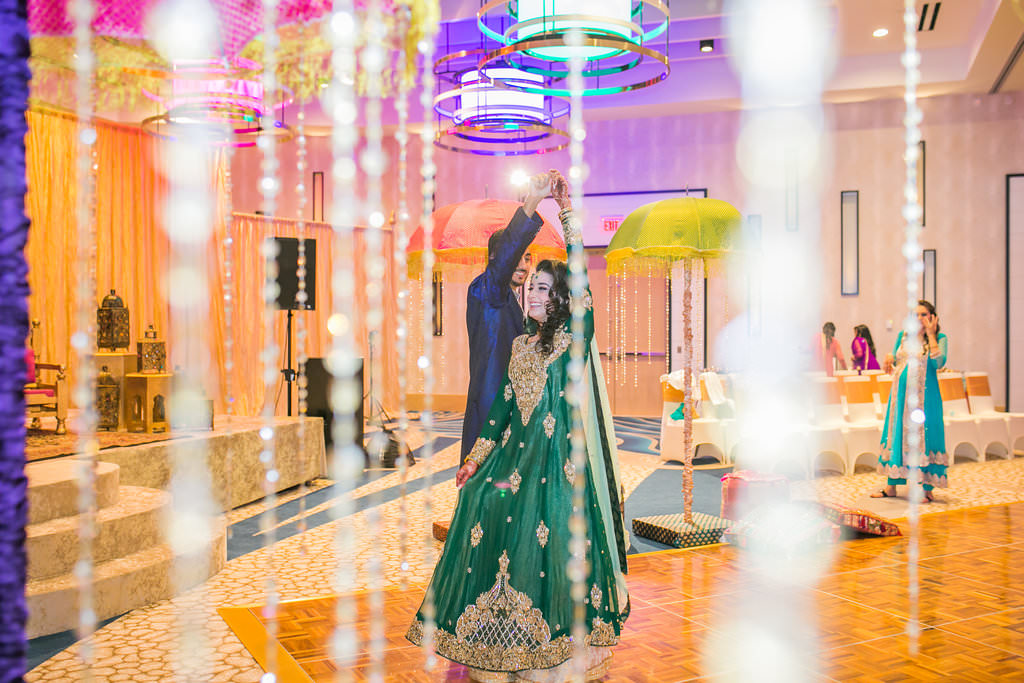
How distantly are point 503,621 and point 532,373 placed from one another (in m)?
0.85

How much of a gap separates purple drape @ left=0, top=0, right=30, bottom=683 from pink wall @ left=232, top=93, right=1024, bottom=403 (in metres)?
9.91

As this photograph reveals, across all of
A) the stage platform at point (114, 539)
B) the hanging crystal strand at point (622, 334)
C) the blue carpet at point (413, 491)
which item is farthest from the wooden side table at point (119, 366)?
the hanging crystal strand at point (622, 334)

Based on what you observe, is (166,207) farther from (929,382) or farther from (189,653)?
(929,382)

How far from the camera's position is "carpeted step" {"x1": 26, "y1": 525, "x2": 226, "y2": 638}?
348cm

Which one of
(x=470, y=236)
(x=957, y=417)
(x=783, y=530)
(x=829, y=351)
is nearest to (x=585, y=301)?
(x=470, y=236)

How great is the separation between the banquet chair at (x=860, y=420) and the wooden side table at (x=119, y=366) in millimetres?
6043

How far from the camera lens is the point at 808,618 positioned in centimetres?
359

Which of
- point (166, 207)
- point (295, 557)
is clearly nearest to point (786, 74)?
point (166, 207)

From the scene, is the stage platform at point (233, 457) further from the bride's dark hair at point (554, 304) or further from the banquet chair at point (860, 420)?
the banquet chair at point (860, 420)

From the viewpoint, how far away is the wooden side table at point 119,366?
599 centimetres

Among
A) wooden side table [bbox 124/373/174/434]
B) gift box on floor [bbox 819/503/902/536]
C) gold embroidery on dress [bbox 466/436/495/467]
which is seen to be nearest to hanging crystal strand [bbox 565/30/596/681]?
gold embroidery on dress [bbox 466/436/495/467]

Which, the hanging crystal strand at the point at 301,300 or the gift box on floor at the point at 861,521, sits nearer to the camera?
the hanging crystal strand at the point at 301,300

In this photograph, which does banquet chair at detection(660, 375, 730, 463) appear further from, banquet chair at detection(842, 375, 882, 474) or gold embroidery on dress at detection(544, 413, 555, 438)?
gold embroidery on dress at detection(544, 413, 555, 438)

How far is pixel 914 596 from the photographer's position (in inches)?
152
